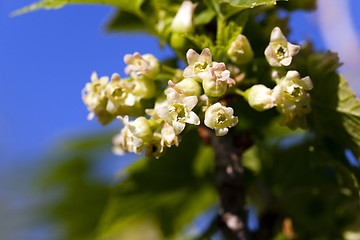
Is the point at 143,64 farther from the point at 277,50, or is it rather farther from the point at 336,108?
the point at 336,108

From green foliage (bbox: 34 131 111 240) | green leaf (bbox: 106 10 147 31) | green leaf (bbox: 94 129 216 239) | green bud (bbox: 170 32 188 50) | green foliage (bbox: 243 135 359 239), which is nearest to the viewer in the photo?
green bud (bbox: 170 32 188 50)

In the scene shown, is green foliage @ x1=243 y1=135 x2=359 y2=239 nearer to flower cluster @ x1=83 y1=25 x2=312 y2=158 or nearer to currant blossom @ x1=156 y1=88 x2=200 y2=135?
flower cluster @ x1=83 y1=25 x2=312 y2=158

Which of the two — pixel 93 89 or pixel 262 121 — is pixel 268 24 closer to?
pixel 262 121

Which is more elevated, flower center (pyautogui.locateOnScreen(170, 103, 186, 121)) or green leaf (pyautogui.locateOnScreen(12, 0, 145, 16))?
green leaf (pyautogui.locateOnScreen(12, 0, 145, 16))

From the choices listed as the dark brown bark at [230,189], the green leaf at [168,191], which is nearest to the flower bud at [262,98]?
the dark brown bark at [230,189]

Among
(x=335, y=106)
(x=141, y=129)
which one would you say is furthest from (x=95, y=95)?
(x=335, y=106)

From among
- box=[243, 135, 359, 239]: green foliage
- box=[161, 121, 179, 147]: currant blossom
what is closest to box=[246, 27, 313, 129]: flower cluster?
box=[161, 121, 179, 147]: currant blossom

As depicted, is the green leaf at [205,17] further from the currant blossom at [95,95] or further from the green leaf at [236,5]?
the currant blossom at [95,95]
